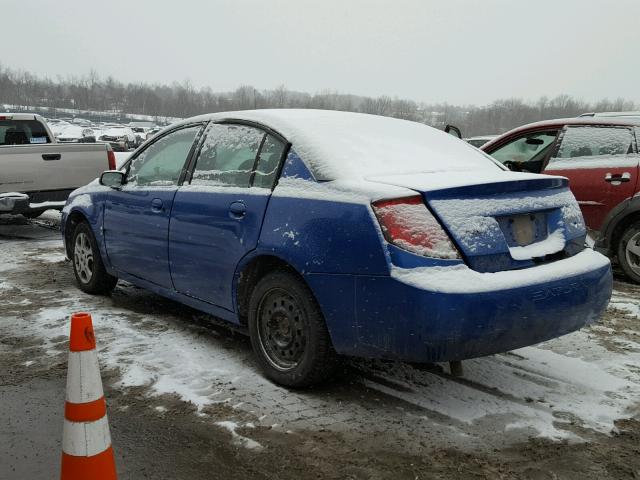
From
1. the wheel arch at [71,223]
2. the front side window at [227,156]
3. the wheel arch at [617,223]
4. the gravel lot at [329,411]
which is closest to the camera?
the gravel lot at [329,411]

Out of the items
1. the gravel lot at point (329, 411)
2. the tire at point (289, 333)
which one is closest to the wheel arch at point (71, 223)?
the gravel lot at point (329, 411)

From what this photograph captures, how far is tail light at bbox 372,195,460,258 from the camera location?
9.24 ft

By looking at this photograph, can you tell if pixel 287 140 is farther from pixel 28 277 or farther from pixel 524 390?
pixel 28 277

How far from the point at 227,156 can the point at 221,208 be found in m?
0.43

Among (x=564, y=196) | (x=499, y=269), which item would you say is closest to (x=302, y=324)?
(x=499, y=269)

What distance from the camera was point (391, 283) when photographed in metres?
2.79

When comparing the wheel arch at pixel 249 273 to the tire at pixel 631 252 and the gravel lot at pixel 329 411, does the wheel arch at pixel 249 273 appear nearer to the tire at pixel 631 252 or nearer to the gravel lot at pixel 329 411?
the gravel lot at pixel 329 411

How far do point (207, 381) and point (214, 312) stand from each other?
543 millimetres

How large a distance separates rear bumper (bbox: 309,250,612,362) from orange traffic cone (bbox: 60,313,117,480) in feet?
4.05

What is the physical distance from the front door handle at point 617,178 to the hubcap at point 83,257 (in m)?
4.91

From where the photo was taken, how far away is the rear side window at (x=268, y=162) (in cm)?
354

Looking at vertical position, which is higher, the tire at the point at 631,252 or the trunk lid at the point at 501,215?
the trunk lid at the point at 501,215

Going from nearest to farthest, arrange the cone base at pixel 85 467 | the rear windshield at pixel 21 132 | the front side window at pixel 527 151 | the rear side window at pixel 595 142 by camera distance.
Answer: the cone base at pixel 85 467
the rear side window at pixel 595 142
the front side window at pixel 527 151
the rear windshield at pixel 21 132

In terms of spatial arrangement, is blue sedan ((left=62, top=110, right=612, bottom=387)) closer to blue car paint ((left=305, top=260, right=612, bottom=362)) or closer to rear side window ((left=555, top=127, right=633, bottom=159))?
blue car paint ((left=305, top=260, right=612, bottom=362))
